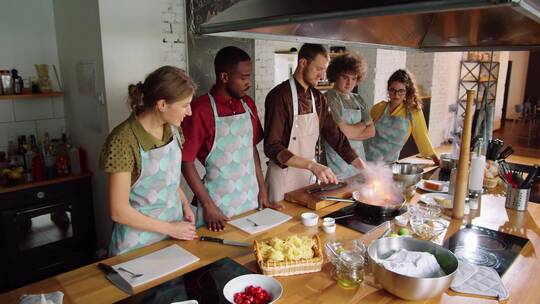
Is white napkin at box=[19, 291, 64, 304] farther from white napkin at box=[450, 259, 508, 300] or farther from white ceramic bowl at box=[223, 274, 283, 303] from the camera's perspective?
white napkin at box=[450, 259, 508, 300]

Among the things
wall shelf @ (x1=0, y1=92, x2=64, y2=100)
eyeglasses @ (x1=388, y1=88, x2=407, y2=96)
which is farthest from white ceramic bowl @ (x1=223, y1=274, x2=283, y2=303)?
wall shelf @ (x1=0, y1=92, x2=64, y2=100)

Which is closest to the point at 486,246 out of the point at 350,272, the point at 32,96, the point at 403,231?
the point at 403,231

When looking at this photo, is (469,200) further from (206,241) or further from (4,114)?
(4,114)

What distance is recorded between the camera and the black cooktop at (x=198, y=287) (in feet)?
3.98

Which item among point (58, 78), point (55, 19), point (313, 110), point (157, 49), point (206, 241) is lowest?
point (206, 241)

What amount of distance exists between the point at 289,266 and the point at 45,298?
2.47 feet

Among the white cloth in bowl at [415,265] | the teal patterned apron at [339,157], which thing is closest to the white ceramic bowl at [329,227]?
the white cloth in bowl at [415,265]

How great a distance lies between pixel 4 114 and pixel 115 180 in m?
2.33

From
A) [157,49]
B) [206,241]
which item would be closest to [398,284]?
[206,241]

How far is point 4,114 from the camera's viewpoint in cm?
326

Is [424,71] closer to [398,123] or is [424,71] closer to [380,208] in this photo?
[398,123]

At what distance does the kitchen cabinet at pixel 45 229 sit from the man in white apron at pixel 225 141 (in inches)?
61.4

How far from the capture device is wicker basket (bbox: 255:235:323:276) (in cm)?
134

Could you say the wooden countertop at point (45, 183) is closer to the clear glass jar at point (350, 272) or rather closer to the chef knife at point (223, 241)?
the chef knife at point (223, 241)
